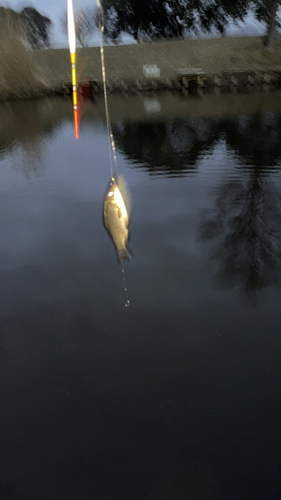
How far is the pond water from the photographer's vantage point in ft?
11.4

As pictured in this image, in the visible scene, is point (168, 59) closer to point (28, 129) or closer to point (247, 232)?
point (28, 129)

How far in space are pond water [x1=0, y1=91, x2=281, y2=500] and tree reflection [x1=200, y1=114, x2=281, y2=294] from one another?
41 mm

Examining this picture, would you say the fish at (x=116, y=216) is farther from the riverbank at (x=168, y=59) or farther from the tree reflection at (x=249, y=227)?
the riverbank at (x=168, y=59)

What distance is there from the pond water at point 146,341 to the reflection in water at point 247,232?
0.04 meters

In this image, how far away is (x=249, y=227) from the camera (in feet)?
26.1

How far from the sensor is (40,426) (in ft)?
12.8

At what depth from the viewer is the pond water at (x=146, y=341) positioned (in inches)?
137

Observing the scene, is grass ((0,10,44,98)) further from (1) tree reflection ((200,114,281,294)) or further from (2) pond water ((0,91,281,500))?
(1) tree reflection ((200,114,281,294))

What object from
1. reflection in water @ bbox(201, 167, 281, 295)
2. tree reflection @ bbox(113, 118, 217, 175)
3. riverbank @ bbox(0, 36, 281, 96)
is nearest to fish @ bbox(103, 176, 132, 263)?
reflection in water @ bbox(201, 167, 281, 295)

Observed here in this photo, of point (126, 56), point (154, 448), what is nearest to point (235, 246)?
point (154, 448)

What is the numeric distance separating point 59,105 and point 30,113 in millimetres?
3580

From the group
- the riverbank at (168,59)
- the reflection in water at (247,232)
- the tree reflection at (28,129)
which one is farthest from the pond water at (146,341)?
the riverbank at (168,59)

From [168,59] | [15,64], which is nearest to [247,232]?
→ [15,64]

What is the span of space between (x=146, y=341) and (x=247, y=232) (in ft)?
12.5
